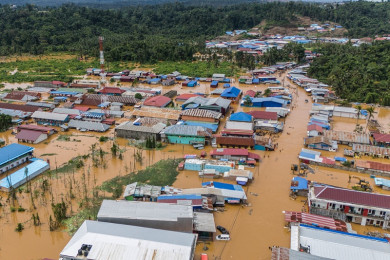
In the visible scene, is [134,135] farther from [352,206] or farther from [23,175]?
[352,206]

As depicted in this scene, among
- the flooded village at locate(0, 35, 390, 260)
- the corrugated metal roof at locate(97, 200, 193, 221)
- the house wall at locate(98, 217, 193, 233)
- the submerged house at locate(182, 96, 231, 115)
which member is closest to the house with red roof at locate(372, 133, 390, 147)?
the flooded village at locate(0, 35, 390, 260)

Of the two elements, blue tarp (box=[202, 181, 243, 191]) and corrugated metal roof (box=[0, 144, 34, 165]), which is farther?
corrugated metal roof (box=[0, 144, 34, 165])

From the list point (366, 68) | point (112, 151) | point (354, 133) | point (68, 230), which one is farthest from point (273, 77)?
point (68, 230)

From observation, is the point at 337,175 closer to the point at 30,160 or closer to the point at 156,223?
the point at 156,223

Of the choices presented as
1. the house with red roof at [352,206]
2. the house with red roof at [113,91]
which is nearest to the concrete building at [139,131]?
the house with red roof at [113,91]

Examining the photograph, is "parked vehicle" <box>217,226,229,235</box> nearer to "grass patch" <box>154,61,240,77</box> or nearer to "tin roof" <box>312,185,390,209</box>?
"tin roof" <box>312,185,390,209</box>

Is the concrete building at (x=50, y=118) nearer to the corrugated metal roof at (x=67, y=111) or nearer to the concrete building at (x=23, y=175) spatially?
the corrugated metal roof at (x=67, y=111)
